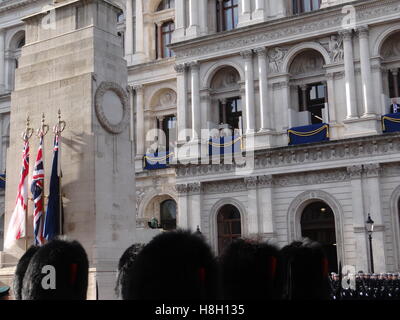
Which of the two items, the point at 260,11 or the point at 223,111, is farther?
the point at 223,111

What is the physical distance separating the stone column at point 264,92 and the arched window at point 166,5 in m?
9.40

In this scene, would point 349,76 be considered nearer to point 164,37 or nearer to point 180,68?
point 180,68

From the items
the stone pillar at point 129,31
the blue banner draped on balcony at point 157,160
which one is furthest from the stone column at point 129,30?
the blue banner draped on balcony at point 157,160

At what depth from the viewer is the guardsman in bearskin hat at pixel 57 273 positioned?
22.0ft

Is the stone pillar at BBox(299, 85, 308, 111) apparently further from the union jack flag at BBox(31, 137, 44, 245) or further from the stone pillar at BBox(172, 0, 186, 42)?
the union jack flag at BBox(31, 137, 44, 245)

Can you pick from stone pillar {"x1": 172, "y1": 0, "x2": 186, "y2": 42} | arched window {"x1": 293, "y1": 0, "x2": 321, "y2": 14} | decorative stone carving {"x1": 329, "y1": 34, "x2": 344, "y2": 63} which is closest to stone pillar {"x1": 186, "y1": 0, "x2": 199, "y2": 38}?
stone pillar {"x1": 172, "y1": 0, "x2": 186, "y2": 42}

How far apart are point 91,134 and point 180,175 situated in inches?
852

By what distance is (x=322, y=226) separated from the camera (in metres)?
32.5

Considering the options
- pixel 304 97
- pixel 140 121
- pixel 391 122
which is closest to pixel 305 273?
pixel 391 122

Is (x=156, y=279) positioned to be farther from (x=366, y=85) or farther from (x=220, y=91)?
(x=220, y=91)

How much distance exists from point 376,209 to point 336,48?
9.01 metres

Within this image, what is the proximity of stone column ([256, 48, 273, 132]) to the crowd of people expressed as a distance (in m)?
25.4

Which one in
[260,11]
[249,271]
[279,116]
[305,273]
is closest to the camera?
[249,271]

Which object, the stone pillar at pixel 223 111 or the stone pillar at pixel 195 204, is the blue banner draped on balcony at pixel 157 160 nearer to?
the stone pillar at pixel 195 204
